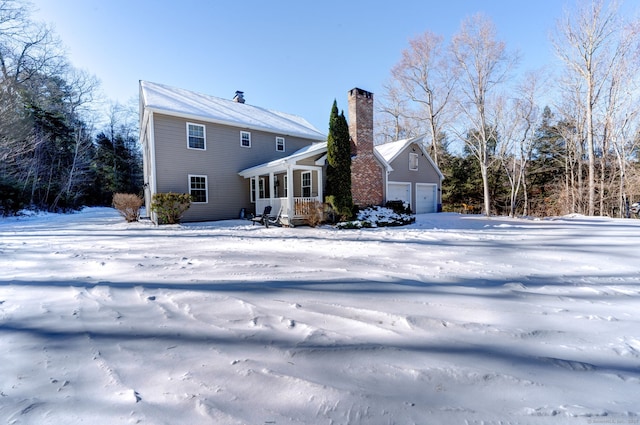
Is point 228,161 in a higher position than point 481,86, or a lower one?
lower

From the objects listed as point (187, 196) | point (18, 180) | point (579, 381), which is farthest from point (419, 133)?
point (18, 180)

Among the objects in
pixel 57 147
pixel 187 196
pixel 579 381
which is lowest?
pixel 579 381

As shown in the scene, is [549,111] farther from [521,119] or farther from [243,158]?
[243,158]

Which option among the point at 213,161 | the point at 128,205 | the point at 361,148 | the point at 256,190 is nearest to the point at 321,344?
the point at 361,148

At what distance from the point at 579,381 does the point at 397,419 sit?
1.14 metres

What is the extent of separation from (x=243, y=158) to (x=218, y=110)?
2.74m

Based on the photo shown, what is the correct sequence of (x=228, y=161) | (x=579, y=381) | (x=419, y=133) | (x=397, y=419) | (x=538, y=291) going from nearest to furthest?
(x=397, y=419) → (x=579, y=381) → (x=538, y=291) → (x=228, y=161) → (x=419, y=133)

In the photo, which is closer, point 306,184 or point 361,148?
point 361,148

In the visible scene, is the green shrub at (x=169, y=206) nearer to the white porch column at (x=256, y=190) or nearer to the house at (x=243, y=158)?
the house at (x=243, y=158)

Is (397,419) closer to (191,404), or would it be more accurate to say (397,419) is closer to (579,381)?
(191,404)

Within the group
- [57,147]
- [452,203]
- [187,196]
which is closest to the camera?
[187,196]

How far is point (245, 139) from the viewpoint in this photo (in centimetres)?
1403

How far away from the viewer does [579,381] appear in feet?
5.11

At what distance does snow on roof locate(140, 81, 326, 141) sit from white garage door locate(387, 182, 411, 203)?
510cm
